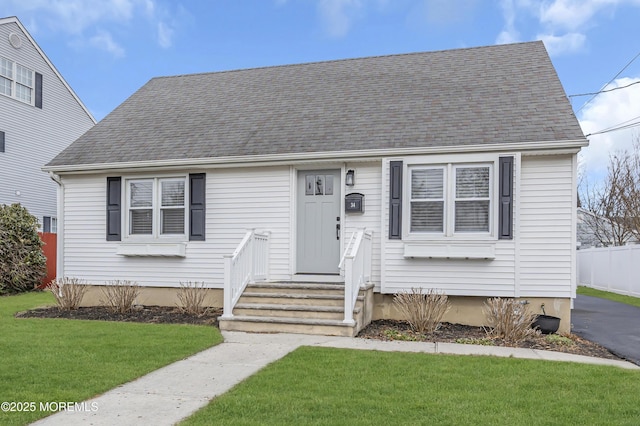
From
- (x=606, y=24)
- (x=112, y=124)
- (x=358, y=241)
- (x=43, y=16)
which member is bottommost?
(x=358, y=241)

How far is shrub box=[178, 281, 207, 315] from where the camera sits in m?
9.02

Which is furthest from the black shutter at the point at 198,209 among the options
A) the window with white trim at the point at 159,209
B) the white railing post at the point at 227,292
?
the white railing post at the point at 227,292

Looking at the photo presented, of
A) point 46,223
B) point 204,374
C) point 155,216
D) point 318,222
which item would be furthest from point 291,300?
point 46,223

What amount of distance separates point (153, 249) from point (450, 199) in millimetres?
5540

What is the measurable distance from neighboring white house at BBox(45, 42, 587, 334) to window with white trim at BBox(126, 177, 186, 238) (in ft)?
0.10

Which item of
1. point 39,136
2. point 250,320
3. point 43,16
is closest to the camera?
point 250,320

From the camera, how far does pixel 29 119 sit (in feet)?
60.9

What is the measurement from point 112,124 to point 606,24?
45.5 feet

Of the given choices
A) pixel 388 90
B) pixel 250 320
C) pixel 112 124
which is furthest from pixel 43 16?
pixel 250 320

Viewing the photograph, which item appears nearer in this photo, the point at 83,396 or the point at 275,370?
the point at 83,396

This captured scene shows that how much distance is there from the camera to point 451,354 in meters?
6.17

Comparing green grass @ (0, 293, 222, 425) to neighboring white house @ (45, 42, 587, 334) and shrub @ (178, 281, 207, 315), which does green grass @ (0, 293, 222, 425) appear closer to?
shrub @ (178, 281, 207, 315)

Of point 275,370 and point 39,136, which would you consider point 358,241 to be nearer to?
point 275,370

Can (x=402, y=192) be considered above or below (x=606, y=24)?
below
